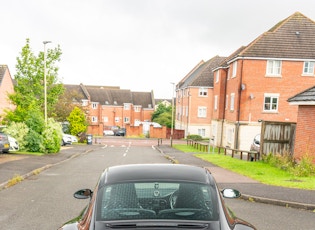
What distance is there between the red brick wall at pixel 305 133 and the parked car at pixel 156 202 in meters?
11.7

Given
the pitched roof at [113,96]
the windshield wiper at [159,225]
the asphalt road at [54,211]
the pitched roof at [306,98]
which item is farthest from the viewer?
the pitched roof at [113,96]

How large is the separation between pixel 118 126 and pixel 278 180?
69092 mm

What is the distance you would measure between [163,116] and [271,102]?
4421 centimetres

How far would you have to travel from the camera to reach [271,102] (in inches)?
1152

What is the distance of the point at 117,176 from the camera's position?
343 cm

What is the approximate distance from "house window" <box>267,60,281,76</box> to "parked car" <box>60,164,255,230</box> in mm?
27217

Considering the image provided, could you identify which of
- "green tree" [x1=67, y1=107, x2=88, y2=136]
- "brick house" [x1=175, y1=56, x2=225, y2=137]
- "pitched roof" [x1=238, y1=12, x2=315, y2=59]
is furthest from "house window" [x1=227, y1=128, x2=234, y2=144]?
"brick house" [x1=175, y1=56, x2=225, y2=137]

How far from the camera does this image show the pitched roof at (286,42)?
28.4 metres

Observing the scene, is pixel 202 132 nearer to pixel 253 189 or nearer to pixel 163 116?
pixel 163 116

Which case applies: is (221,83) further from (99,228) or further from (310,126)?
(99,228)

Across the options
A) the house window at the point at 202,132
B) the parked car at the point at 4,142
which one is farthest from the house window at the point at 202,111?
the parked car at the point at 4,142

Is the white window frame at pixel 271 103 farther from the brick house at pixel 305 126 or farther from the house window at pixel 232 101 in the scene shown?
the brick house at pixel 305 126

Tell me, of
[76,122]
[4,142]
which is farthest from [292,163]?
[76,122]

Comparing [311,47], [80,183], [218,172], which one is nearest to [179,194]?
[80,183]
